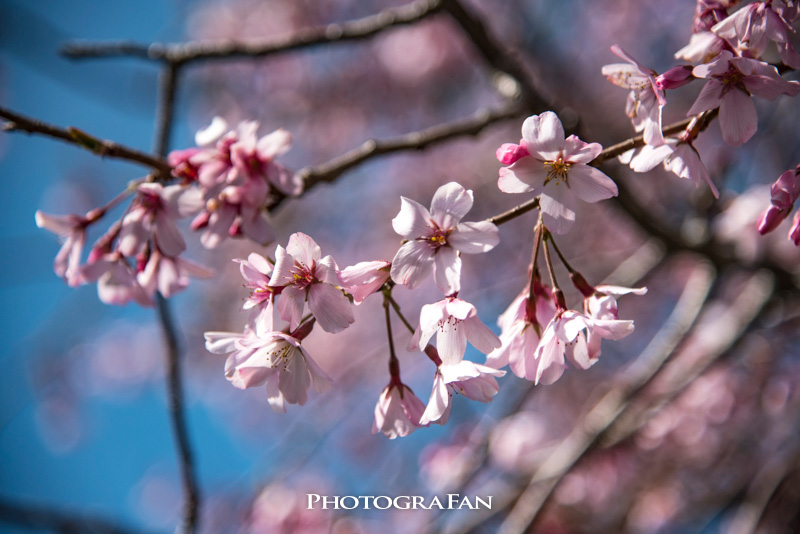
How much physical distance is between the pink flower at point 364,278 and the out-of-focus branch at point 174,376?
0.93 m

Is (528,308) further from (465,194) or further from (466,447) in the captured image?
(466,447)

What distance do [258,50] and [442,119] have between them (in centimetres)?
456

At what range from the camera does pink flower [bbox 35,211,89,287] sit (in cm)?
110

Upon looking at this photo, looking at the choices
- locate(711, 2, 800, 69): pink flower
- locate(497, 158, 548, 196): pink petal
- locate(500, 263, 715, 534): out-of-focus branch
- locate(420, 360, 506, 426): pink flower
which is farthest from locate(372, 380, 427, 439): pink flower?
locate(500, 263, 715, 534): out-of-focus branch

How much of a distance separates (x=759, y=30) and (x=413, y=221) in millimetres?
610

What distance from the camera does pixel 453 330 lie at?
2.68 ft

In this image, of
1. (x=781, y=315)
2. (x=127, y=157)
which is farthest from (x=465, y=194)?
(x=781, y=315)

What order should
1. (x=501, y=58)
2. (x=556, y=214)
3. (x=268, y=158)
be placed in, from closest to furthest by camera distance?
(x=556, y=214), (x=268, y=158), (x=501, y=58)

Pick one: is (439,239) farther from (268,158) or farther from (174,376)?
(174,376)

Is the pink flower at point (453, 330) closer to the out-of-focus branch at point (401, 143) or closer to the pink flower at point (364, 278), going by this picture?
the pink flower at point (364, 278)

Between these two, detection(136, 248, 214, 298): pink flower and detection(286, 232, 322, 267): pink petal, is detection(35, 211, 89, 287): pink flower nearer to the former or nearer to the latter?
detection(136, 248, 214, 298): pink flower

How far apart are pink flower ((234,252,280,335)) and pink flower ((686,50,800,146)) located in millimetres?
746

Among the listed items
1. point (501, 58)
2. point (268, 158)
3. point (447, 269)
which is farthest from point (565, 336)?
point (501, 58)

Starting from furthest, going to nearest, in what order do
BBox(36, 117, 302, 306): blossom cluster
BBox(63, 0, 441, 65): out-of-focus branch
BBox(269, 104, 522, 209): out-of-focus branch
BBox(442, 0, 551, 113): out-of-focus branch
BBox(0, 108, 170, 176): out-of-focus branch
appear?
1. BBox(442, 0, 551, 113): out-of-focus branch
2. BBox(63, 0, 441, 65): out-of-focus branch
3. BBox(269, 104, 522, 209): out-of-focus branch
4. BBox(36, 117, 302, 306): blossom cluster
5. BBox(0, 108, 170, 176): out-of-focus branch
